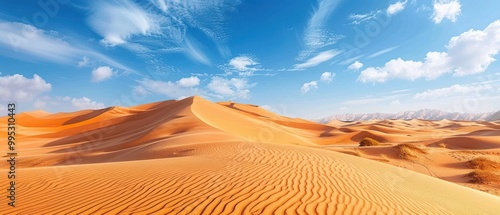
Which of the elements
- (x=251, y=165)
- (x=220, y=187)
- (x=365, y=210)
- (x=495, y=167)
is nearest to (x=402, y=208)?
(x=365, y=210)

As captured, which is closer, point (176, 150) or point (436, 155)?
point (176, 150)

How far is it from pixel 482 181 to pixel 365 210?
11192mm

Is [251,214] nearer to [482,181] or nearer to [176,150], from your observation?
[176,150]

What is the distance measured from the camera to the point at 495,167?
14.0 meters

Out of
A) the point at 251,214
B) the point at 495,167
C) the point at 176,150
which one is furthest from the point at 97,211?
the point at 495,167

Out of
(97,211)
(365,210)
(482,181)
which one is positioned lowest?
(482,181)

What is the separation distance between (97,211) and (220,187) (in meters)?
2.24

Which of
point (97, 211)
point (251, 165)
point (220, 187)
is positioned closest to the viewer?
point (97, 211)

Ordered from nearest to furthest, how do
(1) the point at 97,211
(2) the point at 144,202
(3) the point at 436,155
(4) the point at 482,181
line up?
(1) the point at 97,211 < (2) the point at 144,202 < (4) the point at 482,181 < (3) the point at 436,155

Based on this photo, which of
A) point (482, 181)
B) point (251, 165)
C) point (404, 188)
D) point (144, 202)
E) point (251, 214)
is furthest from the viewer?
point (482, 181)

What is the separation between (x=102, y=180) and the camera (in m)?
6.82

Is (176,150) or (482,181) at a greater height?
(176,150)

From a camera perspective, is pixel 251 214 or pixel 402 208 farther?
pixel 402 208

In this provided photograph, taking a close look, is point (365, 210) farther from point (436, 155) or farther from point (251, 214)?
point (436, 155)
